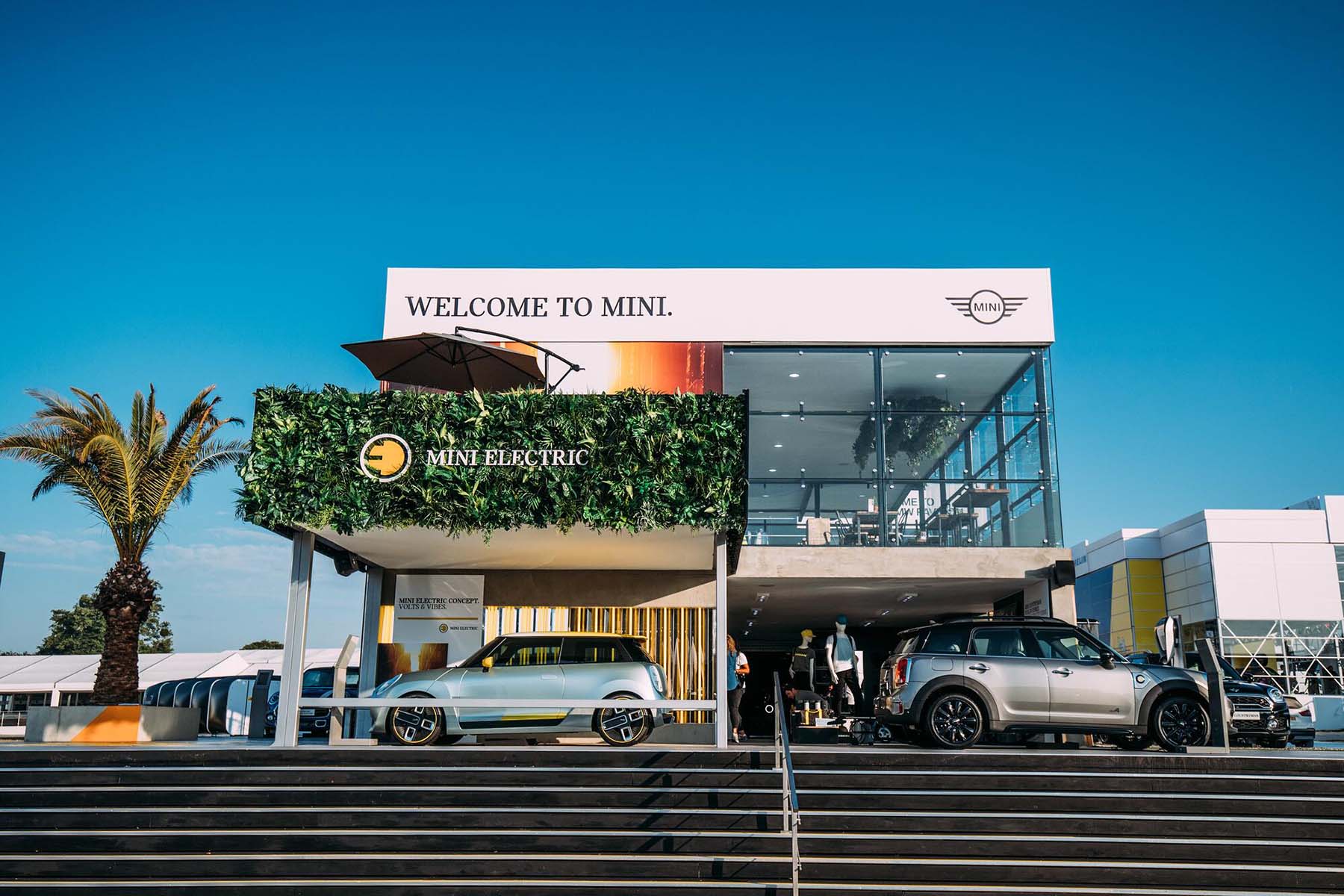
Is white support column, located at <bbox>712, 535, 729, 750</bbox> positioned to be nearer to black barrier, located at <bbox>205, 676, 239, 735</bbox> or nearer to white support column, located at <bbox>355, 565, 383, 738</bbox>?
white support column, located at <bbox>355, 565, 383, 738</bbox>

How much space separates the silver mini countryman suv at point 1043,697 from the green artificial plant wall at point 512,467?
9.63 feet

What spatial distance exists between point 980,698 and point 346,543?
7.80 metres

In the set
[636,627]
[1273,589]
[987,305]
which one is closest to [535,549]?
[636,627]

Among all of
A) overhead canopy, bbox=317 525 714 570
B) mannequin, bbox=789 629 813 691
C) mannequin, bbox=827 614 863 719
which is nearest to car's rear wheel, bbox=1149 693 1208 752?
mannequin, bbox=827 614 863 719

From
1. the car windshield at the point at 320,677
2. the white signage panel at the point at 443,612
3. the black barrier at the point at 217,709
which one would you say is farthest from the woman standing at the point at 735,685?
the black barrier at the point at 217,709

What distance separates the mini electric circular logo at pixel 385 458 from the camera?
11461 millimetres

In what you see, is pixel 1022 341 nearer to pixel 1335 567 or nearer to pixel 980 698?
pixel 980 698

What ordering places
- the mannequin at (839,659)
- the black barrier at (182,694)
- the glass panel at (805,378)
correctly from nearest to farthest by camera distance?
the mannequin at (839,659)
the glass panel at (805,378)
the black barrier at (182,694)

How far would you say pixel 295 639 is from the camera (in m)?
11.5

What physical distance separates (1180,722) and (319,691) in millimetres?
14981

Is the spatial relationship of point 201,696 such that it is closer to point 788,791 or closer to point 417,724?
point 417,724

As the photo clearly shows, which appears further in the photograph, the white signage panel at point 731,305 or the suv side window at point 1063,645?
the white signage panel at point 731,305

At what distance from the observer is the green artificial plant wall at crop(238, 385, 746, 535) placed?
11.5 meters

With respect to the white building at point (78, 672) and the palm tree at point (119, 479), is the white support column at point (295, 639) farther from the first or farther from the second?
the white building at point (78, 672)
